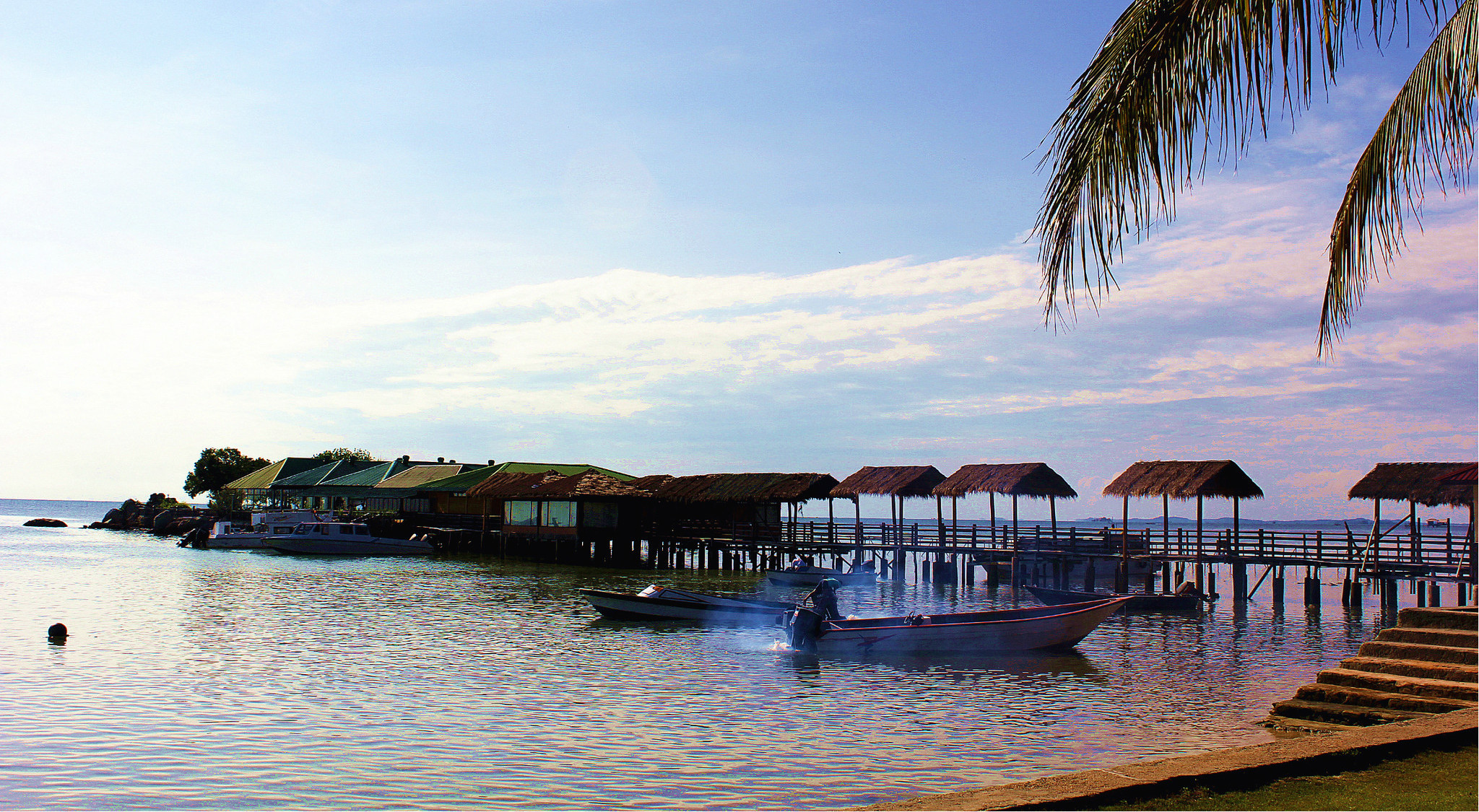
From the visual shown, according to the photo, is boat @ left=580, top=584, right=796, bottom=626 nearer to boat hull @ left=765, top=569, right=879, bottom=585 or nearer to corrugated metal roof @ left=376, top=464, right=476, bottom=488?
boat hull @ left=765, top=569, right=879, bottom=585

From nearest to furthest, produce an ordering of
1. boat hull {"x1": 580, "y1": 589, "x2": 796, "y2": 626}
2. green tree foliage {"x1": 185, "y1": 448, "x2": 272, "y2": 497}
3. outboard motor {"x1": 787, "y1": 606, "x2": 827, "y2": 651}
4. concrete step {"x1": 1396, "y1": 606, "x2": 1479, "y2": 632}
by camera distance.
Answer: concrete step {"x1": 1396, "y1": 606, "x2": 1479, "y2": 632}, outboard motor {"x1": 787, "y1": 606, "x2": 827, "y2": 651}, boat hull {"x1": 580, "y1": 589, "x2": 796, "y2": 626}, green tree foliage {"x1": 185, "y1": 448, "x2": 272, "y2": 497}

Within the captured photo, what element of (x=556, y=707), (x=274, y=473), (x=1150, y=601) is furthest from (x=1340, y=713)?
(x=274, y=473)

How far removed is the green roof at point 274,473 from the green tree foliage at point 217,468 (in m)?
34.7

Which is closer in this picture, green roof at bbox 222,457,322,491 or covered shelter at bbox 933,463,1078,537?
covered shelter at bbox 933,463,1078,537

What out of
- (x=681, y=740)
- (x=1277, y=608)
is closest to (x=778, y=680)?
(x=681, y=740)

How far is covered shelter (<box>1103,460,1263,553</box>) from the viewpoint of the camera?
33500 millimetres

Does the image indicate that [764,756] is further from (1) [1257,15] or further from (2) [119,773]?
(1) [1257,15]

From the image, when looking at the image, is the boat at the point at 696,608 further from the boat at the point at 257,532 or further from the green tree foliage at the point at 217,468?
the green tree foliage at the point at 217,468

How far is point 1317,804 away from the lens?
6941 mm

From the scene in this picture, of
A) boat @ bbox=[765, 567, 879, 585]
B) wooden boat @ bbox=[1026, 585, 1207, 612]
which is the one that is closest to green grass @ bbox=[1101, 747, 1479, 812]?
wooden boat @ bbox=[1026, 585, 1207, 612]

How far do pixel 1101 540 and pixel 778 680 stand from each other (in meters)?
23.8

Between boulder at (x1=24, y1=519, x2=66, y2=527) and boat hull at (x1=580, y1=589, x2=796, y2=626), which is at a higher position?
boat hull at (x1=580, y1=589, x2=796, y2=626)

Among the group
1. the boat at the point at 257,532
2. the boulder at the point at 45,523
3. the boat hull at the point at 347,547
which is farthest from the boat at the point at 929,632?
the boulder at the point at 45,523

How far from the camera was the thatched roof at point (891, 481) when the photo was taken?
144ft
